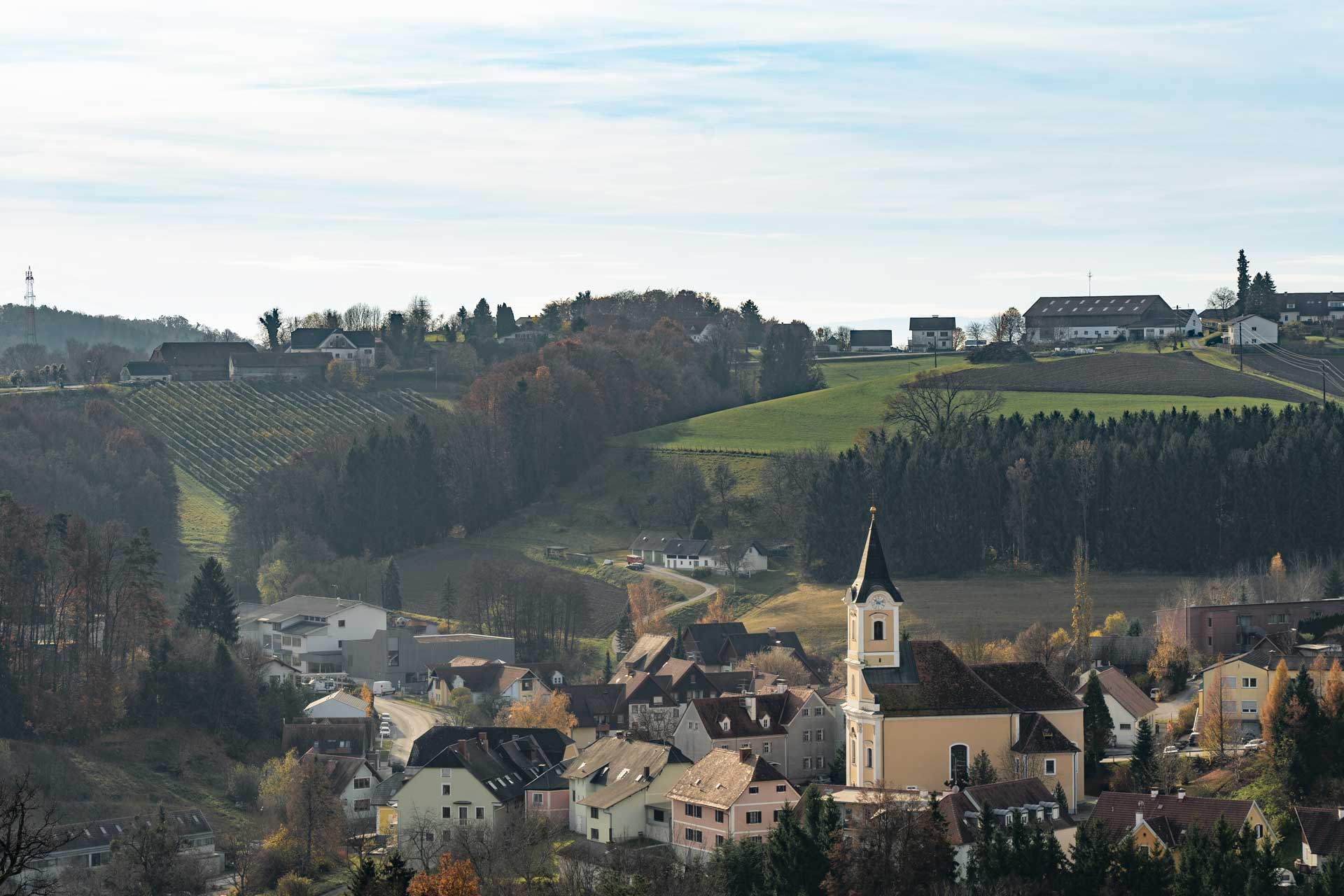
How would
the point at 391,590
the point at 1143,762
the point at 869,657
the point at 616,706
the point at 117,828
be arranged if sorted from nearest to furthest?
the point at 1143,762
the point at 869,657
the point at 117,828
the point at 616,706
the point at 391,590

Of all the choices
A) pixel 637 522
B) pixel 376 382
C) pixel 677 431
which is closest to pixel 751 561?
pixel 637 522

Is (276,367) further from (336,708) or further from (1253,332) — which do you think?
(1253,332)

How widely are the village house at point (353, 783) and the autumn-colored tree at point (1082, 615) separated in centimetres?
3146

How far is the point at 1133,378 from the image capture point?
134 m

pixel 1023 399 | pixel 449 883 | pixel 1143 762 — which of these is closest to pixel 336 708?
pixel 449 883

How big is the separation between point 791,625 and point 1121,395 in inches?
1634

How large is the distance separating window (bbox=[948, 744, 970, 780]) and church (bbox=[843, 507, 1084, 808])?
23 mm

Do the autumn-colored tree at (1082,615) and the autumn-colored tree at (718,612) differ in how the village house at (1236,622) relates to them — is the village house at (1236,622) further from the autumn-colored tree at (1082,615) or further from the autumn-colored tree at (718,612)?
the autumn-colored tree at (718,612)

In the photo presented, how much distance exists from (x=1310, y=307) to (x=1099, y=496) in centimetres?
6356

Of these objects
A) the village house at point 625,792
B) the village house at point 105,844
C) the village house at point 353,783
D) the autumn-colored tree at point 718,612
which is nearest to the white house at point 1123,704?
the village house at point 625,792

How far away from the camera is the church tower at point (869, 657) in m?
64.0

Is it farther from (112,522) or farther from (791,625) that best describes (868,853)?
(112,522)

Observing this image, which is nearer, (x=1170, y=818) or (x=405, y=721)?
(x=1170, y=818)

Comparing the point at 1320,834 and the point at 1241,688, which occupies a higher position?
the point at 1241,688
